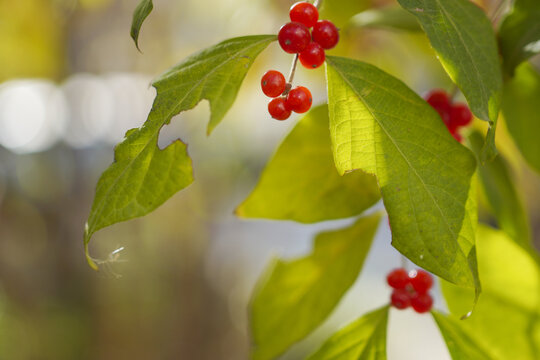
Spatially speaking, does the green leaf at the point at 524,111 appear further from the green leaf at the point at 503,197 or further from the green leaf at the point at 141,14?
the green leaf at the point at 141,14

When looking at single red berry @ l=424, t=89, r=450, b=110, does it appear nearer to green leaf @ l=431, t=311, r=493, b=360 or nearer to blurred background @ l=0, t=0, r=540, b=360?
green leaf @ l=431, t=311, r=493, b=360

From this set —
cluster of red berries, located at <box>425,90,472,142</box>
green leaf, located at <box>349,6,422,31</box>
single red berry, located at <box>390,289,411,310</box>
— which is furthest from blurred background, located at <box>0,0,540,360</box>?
single red berry, located at <box>390,289,411,310</box>

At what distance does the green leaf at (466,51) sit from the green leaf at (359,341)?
0.73 feet

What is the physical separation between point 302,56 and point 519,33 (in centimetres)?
23

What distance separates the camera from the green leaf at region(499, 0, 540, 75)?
477mm

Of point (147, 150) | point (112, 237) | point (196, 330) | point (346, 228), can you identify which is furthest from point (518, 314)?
point (196, 330)

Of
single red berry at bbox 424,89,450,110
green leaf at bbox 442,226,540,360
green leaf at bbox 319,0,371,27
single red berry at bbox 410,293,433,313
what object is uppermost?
green leaf at bbox 319,0,371,27

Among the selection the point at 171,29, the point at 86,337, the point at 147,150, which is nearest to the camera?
the point at 147,150

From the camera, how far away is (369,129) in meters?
0.39

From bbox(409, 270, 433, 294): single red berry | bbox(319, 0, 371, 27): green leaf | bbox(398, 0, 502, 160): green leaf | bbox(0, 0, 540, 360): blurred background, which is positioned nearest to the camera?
bbox(398, 0, 502, 160): green leaf

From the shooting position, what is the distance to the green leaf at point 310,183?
20.4 inches

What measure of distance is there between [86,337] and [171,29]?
164 cm

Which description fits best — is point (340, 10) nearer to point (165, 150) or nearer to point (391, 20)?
point (391, 20)

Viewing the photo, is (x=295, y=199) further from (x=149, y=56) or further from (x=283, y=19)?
(x=149, y=56)
